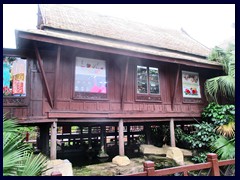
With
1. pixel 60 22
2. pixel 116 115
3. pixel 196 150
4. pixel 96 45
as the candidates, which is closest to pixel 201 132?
pixel 196 150

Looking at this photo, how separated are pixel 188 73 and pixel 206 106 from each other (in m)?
1.85

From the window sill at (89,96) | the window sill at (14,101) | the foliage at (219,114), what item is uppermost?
the window sill at (89,96)

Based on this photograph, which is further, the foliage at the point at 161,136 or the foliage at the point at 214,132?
the foliage at the point at 161,136

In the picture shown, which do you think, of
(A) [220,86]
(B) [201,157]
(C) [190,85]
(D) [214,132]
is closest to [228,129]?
(D) [214,132]

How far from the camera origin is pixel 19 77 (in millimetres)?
6359

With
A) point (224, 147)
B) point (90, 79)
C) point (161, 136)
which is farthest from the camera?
point (161, 136)

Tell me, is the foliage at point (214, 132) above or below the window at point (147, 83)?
below

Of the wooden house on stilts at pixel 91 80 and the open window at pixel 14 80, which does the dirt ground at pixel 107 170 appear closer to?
the wooden house on stilts at pixel 91 80

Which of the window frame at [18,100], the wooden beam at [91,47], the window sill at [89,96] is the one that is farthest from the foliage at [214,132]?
the window frame at [18,100]

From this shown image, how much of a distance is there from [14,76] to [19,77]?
0.15 meters

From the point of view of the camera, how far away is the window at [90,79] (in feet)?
23.6

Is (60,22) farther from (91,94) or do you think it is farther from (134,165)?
(134,165)

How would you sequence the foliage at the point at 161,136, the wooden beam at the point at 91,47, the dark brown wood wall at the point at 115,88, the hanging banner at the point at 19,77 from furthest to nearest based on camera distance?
the foliage at the point at 161,136, the dark brown wood wall at the point at 115,88, the hanging banner at the point at 19,77, the wooden beam at the point at 91,47

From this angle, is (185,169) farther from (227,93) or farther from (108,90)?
(227,93)
